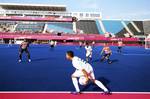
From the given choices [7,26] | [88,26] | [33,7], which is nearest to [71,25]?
[88,26]

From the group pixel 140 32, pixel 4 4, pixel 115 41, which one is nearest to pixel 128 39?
pixel 115 41

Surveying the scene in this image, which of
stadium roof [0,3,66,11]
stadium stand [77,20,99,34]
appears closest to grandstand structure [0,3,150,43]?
stadium stand [77,20,99,34]

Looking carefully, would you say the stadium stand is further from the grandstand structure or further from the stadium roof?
the stadium roof

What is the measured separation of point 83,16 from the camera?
62000 mm

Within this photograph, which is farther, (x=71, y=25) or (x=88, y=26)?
(x=88, y=26)

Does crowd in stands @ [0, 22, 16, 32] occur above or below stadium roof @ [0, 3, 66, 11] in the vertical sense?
below

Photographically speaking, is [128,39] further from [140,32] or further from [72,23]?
[72,23]

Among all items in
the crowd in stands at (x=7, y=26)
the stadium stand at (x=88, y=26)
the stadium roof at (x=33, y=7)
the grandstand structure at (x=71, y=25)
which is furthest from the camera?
the stadium roof at (x=33, y=7)

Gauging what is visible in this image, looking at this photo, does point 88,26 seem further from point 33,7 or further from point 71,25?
point 33,7

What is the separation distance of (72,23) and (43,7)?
11.8 meters

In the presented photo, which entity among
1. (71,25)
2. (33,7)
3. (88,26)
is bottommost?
(88,26)

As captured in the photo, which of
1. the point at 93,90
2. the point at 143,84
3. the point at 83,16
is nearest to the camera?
the point at 93,90

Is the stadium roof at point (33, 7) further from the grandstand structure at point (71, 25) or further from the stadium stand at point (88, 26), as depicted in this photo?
the stadium stand at point (88, 26)

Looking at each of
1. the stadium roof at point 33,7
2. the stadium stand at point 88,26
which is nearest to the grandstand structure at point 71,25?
the stadium stand at point 88,26
